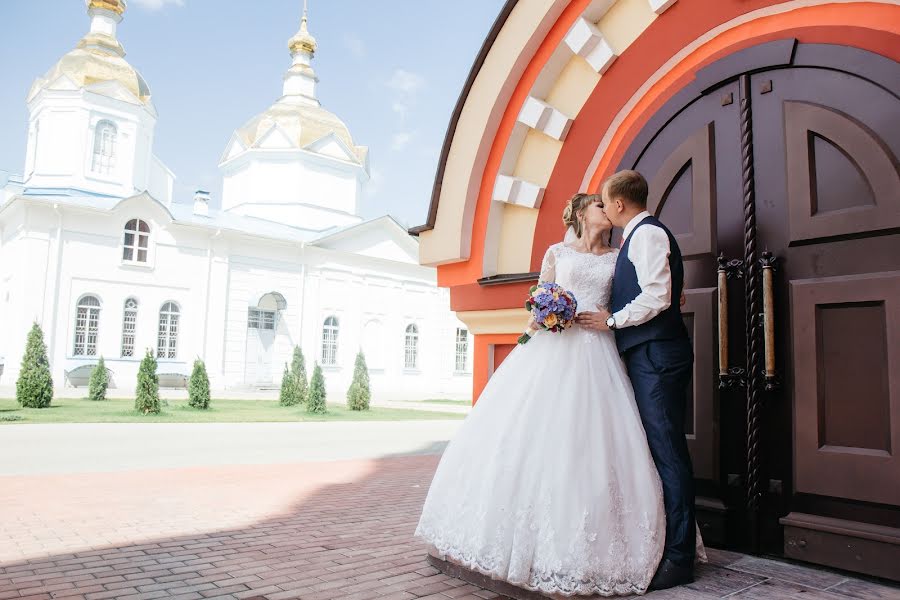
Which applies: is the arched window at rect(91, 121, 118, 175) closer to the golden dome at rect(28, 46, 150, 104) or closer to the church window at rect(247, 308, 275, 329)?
the golden dome at rect(28, 46, 150, 104)

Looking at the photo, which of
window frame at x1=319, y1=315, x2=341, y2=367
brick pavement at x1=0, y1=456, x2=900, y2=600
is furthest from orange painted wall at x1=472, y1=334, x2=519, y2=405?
window frame at x1=319, y1=315, x2=341, y2=367

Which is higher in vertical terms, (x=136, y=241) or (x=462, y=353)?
(x=136, y=241)

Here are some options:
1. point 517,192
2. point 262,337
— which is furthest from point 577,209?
point 262,337

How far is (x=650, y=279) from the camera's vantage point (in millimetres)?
3295

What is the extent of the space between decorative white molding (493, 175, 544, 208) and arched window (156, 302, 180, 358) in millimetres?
22176

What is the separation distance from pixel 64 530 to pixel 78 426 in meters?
8.95

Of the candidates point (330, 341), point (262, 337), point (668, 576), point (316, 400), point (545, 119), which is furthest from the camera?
point (330, 341)

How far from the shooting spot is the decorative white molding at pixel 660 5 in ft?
14.3

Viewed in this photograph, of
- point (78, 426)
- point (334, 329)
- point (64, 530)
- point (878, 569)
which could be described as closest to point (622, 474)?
point (878, 569)

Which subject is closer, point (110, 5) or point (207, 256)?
point (207, 256)

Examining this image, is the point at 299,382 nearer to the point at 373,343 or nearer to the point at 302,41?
the point at 373,343

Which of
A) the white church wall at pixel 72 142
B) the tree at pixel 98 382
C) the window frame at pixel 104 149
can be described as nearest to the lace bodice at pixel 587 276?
the tree at pixel 98 382

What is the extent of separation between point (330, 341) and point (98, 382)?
1151cm

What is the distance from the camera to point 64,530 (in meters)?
4.66
